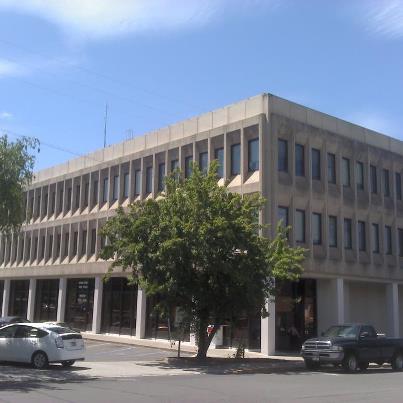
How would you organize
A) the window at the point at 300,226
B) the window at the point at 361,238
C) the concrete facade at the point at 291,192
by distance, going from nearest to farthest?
the concrete facade at the point at 291,192 < the window at the point at 300,226 < the window at the point at 361,238

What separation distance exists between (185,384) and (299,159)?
17.3 metres

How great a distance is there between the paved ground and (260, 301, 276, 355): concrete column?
4.18 m

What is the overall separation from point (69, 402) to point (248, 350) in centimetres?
1805

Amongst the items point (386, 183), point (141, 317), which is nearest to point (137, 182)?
point (141, 317)

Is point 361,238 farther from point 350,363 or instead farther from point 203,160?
point 350,363

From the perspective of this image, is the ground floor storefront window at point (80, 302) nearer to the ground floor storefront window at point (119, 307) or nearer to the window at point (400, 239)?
the ground floor storefront window at point (119, 307)

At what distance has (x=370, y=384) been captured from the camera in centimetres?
1650

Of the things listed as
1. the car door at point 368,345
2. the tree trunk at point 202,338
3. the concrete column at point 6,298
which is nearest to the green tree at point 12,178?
the tree trunk at point 202,338

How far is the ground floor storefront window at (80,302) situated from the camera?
39688 mm

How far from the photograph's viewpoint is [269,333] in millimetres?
27312

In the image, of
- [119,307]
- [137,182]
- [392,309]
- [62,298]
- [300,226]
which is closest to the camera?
[300,226]

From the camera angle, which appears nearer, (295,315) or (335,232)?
(295,315)

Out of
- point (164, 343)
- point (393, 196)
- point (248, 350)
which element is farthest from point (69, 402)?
point (393, 196)

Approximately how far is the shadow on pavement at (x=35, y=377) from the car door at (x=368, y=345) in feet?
33.0
